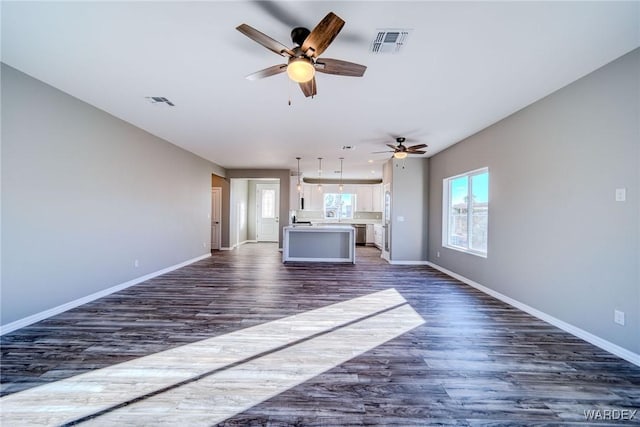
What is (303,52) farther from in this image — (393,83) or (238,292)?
(238,292)

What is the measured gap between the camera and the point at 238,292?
13.4 ft

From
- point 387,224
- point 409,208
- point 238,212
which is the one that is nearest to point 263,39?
point 409,208

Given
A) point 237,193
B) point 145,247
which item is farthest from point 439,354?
point 237,193

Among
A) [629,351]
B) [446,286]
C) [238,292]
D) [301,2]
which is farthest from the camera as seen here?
[446,286]

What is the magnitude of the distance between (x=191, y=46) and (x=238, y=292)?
330cm

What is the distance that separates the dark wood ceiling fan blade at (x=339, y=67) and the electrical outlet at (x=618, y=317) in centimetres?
317

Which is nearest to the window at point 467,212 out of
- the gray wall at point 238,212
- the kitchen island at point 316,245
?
the kitchen island at point 316,245

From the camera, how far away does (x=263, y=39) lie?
1853 millimetres

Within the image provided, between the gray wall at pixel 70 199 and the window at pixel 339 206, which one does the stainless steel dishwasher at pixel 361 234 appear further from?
the gray wall at pixel 70 199

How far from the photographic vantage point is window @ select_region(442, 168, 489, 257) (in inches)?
179

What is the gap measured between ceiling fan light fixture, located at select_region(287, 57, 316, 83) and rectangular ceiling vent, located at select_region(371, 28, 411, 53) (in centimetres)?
64

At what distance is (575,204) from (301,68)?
3.20 metres

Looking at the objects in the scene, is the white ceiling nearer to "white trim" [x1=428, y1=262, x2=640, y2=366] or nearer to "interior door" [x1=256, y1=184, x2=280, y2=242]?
"white trim" [x1=428, y1=262, x2=640, y2=366]

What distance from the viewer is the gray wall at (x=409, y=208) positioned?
21.4 feet
